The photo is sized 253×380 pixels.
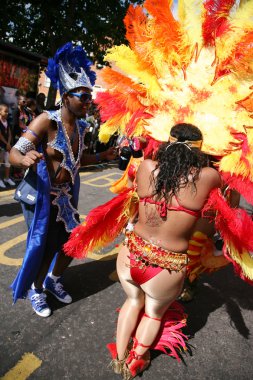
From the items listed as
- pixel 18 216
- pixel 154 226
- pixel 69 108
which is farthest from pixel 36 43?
pixel 154 226

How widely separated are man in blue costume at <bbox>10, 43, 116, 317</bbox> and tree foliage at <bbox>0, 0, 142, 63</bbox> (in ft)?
38.2

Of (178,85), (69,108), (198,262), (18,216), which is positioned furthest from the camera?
(18,216)

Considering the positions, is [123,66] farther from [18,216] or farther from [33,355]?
[18,216]

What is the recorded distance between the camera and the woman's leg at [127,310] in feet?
6.81

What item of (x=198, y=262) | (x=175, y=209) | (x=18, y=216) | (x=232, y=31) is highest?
(x=232, y=31)

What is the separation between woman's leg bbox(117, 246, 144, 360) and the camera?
207 cm

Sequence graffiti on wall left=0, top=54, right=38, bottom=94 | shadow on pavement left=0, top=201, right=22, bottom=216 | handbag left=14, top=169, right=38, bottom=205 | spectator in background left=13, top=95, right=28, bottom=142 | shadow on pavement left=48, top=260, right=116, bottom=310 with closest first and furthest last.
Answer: handbag left=14, top=169, right=38, bottom=205, shadow on pavement left=48, top=260, right=116, bottom=310, shadow on pavement left=0, top=201, right=22, bottom=216, spectator in background left=13, top=95, right=28, bottom=142, graffiti on wall left=0, top=54, right=38, bottom=94

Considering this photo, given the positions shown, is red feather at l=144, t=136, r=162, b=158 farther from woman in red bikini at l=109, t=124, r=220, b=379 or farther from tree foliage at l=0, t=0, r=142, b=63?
tree foliage at l=0, t=0, r=142, b=63

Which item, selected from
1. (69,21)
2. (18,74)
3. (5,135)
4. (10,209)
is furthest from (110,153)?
(69,21)

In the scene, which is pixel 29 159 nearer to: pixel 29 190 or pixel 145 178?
pixel 29 190

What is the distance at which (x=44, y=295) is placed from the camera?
8.73ft

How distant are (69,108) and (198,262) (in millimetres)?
1636

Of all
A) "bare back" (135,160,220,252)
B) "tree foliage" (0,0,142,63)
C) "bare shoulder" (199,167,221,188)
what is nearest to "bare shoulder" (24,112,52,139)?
"bare back" (135,160,220,252)

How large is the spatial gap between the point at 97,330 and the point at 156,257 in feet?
3.16
